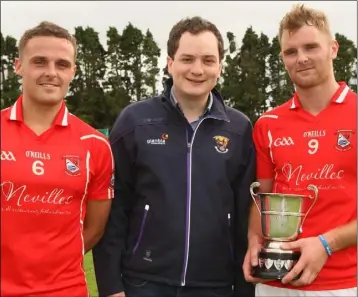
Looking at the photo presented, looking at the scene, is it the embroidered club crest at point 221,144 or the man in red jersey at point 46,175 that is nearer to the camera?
the man in red jersey at point 46,175


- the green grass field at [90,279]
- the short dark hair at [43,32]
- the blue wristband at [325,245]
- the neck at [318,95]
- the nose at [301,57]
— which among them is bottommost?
the green grass field at [90,279]

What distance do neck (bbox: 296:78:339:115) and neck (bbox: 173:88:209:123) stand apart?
58cm

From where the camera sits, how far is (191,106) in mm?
3666

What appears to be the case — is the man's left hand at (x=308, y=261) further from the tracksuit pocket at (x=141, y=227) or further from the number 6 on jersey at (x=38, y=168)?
the number 6 on jersey at (x=38, y=168)

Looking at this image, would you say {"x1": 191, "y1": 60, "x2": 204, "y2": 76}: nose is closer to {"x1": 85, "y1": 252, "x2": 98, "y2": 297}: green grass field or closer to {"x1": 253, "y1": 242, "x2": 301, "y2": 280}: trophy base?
{"x1": 253, "y1": 242, "x2": 301, "y2": 280}: trophy base

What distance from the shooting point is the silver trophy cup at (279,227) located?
10.5 feet

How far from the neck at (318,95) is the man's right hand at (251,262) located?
817 millimetres

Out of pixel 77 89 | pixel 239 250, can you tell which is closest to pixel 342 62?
pixel 77 89

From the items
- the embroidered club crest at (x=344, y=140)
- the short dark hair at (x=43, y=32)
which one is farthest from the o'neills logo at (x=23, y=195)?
the embroidered club crest at (x=344, y=140)

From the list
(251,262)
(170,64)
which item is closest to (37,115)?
(170,64)

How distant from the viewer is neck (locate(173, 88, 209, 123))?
3.65 meters

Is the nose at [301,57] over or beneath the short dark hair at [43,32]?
beneath

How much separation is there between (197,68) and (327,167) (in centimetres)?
90

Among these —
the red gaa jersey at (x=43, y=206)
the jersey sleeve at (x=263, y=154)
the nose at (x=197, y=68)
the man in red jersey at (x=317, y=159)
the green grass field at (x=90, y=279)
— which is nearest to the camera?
the red gaa jersey at (x=43, y=206)
